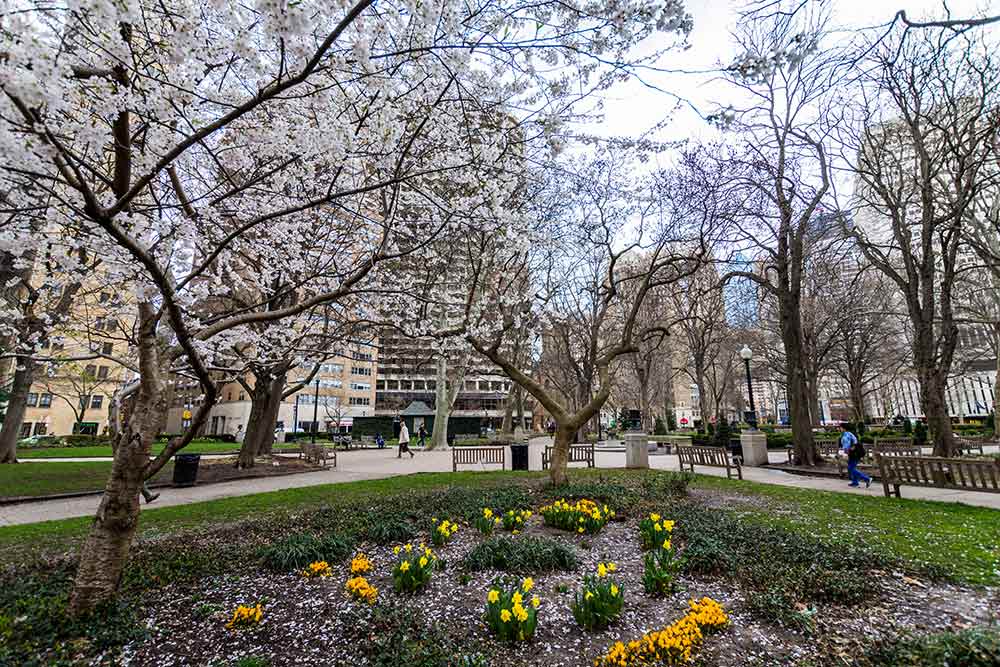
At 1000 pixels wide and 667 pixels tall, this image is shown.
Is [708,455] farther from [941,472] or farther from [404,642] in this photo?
[404,642]

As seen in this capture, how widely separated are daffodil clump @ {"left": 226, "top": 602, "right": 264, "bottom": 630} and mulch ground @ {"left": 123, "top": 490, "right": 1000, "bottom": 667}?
0.21 ft

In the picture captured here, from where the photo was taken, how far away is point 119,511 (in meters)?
3.91

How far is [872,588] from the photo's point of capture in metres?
3.89

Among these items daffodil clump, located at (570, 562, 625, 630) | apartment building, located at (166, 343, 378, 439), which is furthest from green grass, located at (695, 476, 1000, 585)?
apartment building, located at (166, 343, 378, 439)

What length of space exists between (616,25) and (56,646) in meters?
6.37

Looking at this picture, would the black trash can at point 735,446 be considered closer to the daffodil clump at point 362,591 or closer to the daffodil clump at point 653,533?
the daffodil clump at point 653,533

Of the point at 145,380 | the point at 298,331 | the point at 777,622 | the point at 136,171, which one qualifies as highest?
the point at 136,171

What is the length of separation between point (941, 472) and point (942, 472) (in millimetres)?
14

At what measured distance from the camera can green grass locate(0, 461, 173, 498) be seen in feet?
34.9

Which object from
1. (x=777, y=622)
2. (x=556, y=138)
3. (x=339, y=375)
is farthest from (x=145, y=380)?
(x=339, y=375)

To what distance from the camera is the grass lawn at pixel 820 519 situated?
16.1ft

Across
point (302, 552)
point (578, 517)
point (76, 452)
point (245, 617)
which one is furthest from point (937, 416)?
point (76, 452)

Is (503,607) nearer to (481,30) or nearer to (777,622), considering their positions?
(777,622)

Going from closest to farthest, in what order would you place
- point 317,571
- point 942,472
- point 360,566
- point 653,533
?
1. point 360,566
2. point 317,571
3. point 653,533
4. point 942,472
